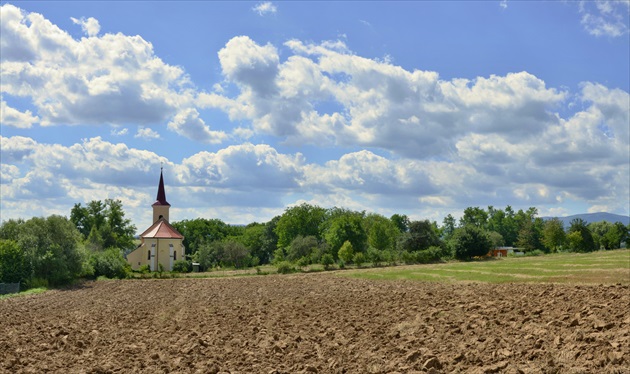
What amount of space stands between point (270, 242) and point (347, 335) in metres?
106

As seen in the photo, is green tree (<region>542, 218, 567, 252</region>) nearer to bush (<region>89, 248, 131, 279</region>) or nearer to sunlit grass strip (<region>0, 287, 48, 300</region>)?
bush (<region>89, 248, 131, 279</region>)

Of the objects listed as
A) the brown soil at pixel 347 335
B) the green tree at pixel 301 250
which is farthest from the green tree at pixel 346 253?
the brown soil at pixel 347 335

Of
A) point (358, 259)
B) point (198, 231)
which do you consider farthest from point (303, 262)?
point (198, 231)

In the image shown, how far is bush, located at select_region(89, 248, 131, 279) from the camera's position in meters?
68.4

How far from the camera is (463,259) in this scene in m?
82.8

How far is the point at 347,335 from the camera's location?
20.7 m

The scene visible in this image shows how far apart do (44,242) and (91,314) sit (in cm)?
3106

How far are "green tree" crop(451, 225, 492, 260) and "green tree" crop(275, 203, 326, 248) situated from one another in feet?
114

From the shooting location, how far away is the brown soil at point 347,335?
15.6m

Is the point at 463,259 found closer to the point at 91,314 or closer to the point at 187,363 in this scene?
the point at 91,314

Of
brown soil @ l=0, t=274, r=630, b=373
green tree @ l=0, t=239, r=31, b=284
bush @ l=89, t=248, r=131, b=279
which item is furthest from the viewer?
bush @ l=89, t=248, r=131, b=279

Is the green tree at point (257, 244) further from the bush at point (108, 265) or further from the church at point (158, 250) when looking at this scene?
the bush at point (108, 265)

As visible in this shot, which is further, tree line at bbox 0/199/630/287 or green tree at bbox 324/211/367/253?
green tree at bbox 324/211/367/253

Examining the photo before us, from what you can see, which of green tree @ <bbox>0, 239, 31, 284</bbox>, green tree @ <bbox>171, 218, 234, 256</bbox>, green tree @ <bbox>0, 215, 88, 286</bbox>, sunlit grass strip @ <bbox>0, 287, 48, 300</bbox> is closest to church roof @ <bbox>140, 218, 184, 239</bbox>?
green tree @ <bbox>171, 218, 234, 256</bbox>
